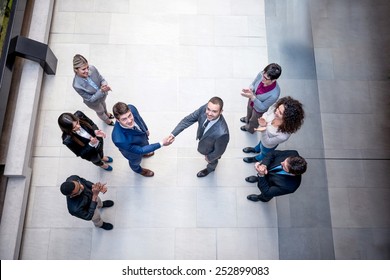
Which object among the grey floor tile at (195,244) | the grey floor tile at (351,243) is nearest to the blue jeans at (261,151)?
the grey floor tile at (195,244)

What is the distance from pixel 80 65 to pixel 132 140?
3.72ft

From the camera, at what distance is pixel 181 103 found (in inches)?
199

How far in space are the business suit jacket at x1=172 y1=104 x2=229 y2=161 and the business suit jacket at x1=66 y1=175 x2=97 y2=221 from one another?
131 centimetres

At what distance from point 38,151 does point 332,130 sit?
15.1ft

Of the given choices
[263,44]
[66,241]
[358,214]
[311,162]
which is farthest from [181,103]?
[358,214]

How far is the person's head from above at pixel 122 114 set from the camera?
3168mm

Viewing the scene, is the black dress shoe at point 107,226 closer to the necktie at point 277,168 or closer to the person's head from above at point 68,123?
the person's head from above at point 68,123

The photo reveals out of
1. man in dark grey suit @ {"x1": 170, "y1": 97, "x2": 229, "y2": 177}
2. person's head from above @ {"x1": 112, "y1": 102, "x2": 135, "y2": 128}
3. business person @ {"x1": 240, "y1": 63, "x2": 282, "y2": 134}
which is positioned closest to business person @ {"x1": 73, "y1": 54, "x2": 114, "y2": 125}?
person's head from above @ {"x1": 112, "y1": 102, "x2": 135, "y2": 128}

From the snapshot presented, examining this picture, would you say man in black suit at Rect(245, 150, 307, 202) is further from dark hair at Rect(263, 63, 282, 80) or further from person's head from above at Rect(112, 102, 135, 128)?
person's head from above at Rect(112, 102, 135, 128)

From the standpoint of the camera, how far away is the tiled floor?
13.4ft

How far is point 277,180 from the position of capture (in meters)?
3.39

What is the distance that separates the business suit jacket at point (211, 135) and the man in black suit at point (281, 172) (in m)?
0.53
